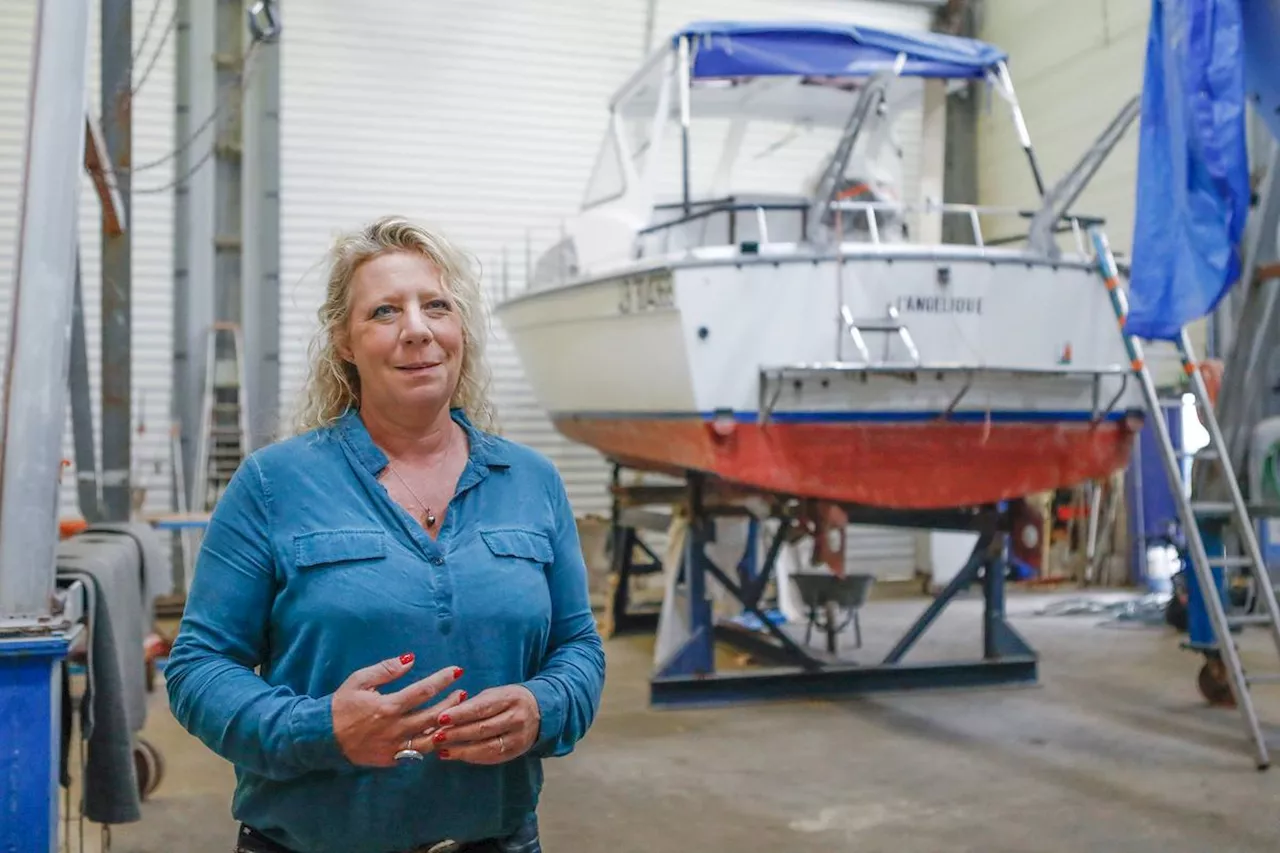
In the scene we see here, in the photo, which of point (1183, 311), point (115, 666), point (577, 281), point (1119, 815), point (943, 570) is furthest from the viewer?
point (943, 570)

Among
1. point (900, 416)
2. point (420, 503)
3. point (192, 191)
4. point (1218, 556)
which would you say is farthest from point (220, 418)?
point (420, 503)

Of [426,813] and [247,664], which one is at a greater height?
[247,664]

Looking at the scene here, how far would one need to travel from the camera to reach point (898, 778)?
435cm

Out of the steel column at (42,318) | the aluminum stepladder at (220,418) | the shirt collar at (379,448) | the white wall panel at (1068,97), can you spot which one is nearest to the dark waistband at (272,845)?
the shirt collar at (379,448)

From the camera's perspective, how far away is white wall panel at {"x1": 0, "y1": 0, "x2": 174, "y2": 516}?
349 inches

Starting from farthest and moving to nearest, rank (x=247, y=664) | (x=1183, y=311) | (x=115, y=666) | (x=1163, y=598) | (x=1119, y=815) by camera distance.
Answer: (x=1163, y=598) < (x=1183, y=311) < (x=1119, y=815) < (x=115, y=666) < (x=247, y=664)

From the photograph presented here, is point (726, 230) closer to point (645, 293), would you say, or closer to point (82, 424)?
point (645, 293)

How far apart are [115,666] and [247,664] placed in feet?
6.20

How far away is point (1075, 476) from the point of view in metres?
5.62

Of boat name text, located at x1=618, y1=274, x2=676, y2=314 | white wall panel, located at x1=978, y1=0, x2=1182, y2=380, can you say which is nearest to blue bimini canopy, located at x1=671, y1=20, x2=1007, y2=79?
boat name text, located at x1=618, y1=274, x2=676, y2=314

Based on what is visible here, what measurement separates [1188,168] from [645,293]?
226 cm

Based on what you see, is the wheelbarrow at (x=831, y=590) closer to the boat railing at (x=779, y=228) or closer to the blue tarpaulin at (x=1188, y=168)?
the boat railing at (x=779, y=228)

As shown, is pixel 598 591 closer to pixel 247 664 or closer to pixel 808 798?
pixel 808 798

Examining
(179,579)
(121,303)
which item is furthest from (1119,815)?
(179,579)
